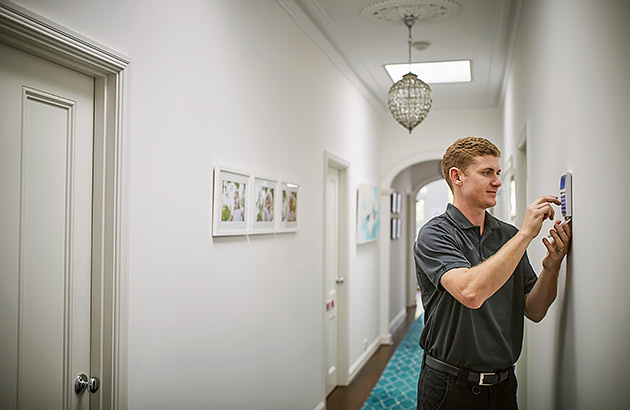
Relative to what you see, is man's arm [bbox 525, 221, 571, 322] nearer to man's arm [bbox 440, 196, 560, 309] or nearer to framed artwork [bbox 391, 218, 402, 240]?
man's arm [bbox 440, 196, 560, 309]

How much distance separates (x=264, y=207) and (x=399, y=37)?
2.14m

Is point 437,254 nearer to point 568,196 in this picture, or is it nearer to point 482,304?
point 482,304

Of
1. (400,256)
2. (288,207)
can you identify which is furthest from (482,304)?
(400,256)

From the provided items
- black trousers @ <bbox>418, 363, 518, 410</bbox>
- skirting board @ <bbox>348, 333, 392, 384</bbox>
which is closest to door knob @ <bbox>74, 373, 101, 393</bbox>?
black trousers @ <bbox>418, 363, 518, 410</bbox>

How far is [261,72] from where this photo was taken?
10.2 ft

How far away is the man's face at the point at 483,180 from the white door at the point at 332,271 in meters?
2.96

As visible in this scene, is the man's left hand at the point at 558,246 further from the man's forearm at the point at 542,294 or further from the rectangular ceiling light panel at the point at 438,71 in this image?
the rectangular ceiling light panel at the point at 438,71

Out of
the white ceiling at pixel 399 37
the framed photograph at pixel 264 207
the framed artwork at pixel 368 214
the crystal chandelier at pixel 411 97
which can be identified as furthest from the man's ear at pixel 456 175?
the framed artwork at pixel 368 214

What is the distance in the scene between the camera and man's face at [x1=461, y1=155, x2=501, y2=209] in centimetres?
196

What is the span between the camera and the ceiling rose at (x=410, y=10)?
3707 mm

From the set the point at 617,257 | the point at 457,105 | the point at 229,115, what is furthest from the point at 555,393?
the point at 457,105

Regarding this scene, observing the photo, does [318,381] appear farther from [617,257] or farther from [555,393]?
[617,257]

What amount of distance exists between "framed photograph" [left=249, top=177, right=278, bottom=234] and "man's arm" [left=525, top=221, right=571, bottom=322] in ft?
4.81

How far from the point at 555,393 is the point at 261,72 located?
2127mm
